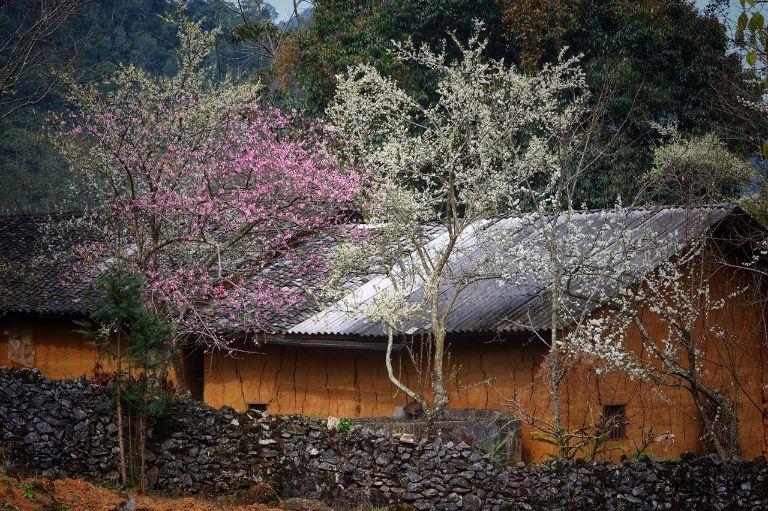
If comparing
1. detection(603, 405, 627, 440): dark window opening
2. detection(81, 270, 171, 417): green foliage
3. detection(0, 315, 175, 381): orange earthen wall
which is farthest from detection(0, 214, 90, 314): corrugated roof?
detection(603, 405, 627, 440): dark window opening

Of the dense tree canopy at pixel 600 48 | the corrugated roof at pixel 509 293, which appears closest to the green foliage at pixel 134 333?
the corrugated roof at pixel 509 293

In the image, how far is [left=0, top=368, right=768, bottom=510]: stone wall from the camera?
9672 mm

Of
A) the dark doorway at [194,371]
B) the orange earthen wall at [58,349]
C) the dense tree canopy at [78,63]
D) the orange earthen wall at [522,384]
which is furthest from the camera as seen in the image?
the dense tree canopy at [78,63]

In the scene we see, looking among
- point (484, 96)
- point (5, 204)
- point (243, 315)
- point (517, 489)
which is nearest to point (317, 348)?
point (243, 315)

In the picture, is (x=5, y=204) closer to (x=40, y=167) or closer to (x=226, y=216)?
(x=40, y=167)

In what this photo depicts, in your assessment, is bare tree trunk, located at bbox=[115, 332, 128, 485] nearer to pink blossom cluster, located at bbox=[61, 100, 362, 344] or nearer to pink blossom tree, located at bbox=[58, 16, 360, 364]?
pink blossom cluster, located at bbox=[61, 100, 362, 344]

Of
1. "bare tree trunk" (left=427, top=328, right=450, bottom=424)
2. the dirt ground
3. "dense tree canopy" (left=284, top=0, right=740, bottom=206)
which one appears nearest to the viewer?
the dirt ground

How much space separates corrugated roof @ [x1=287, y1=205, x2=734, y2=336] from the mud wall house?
0.12ft

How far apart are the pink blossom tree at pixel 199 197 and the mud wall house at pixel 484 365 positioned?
744 millimetres

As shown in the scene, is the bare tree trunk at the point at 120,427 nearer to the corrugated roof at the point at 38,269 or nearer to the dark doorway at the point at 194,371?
the corrugated roof at the point at 38,269

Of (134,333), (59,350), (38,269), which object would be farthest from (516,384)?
(38,269)

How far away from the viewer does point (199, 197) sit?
15.7m

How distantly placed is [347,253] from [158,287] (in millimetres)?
3233

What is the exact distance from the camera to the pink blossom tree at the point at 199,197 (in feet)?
49.6
